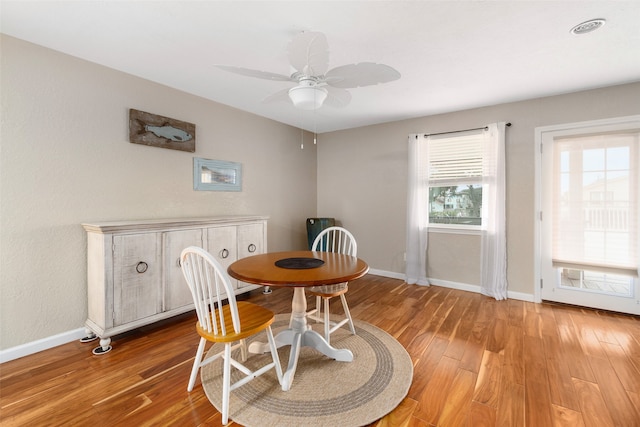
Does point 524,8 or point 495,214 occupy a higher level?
point 524,8

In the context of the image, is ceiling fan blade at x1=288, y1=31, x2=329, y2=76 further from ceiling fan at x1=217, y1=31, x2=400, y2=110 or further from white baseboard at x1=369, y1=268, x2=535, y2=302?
white baseboard at x1=369, y1=268, x2=535, y2=302

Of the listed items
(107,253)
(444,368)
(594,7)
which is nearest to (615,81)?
(594,7)

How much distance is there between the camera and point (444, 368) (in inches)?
76.0

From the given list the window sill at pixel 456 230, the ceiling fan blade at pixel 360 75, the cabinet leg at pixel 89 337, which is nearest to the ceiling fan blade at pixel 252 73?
the ceiling fan blade at pixel 360 75

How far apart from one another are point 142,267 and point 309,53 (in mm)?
2133

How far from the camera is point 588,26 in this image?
1877 millimetres

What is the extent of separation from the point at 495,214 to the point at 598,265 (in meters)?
1.09

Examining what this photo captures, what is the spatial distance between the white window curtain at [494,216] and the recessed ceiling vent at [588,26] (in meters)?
1.46

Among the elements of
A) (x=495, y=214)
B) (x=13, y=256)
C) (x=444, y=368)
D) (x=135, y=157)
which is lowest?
(x=444, y=368)

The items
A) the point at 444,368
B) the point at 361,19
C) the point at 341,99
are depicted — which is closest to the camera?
the point at 361,19

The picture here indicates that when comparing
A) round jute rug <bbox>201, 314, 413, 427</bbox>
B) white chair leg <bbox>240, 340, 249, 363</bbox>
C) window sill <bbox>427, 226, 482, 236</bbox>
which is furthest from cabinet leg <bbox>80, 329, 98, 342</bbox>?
window sill <bbox>427, 226, 482, 236</bbox>

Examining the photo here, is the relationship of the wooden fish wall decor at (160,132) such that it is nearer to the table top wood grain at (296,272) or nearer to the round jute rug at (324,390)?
the table top wood grain at (296,272)

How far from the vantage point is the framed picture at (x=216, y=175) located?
3.18 m

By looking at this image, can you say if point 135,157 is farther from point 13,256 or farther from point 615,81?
point 615,81
